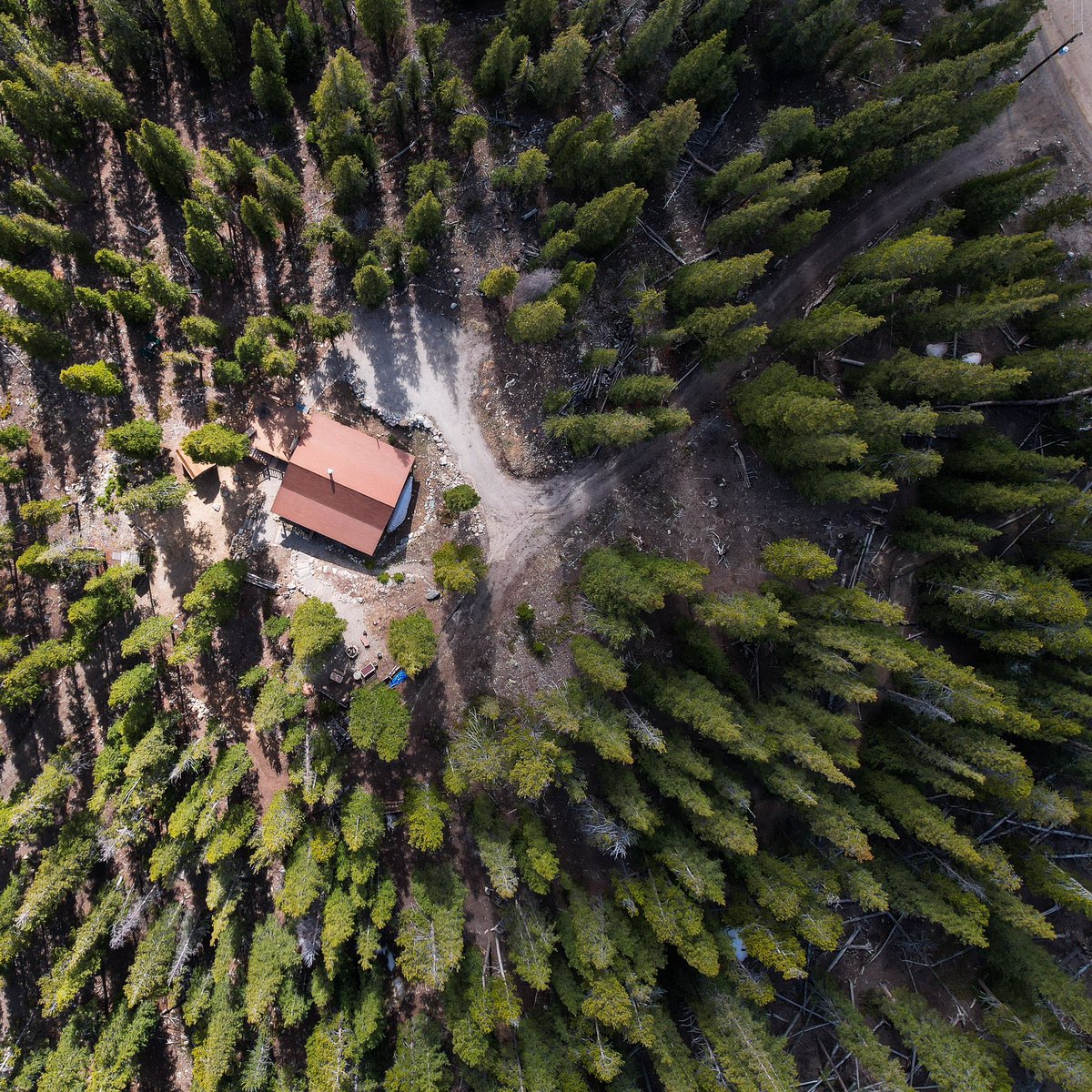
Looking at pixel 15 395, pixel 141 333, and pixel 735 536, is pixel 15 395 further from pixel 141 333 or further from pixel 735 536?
pixel 735 536

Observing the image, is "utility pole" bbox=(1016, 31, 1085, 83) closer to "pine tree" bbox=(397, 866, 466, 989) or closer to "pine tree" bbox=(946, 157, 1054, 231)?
"pine tree" bbox=(946, 157, 1054, 231)

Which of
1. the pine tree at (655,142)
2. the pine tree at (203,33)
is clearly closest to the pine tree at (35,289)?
the pine tree at (203,33)

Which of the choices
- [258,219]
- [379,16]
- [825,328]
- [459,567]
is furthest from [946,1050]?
[379,16]

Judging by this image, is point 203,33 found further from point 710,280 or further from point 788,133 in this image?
point 788,133

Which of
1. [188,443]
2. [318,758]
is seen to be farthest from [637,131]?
[318,758]

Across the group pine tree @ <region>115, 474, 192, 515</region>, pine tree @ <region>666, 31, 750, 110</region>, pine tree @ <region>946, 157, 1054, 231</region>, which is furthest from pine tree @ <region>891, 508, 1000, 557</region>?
pine tree @ <region>115, 474, 192, 515</region>
